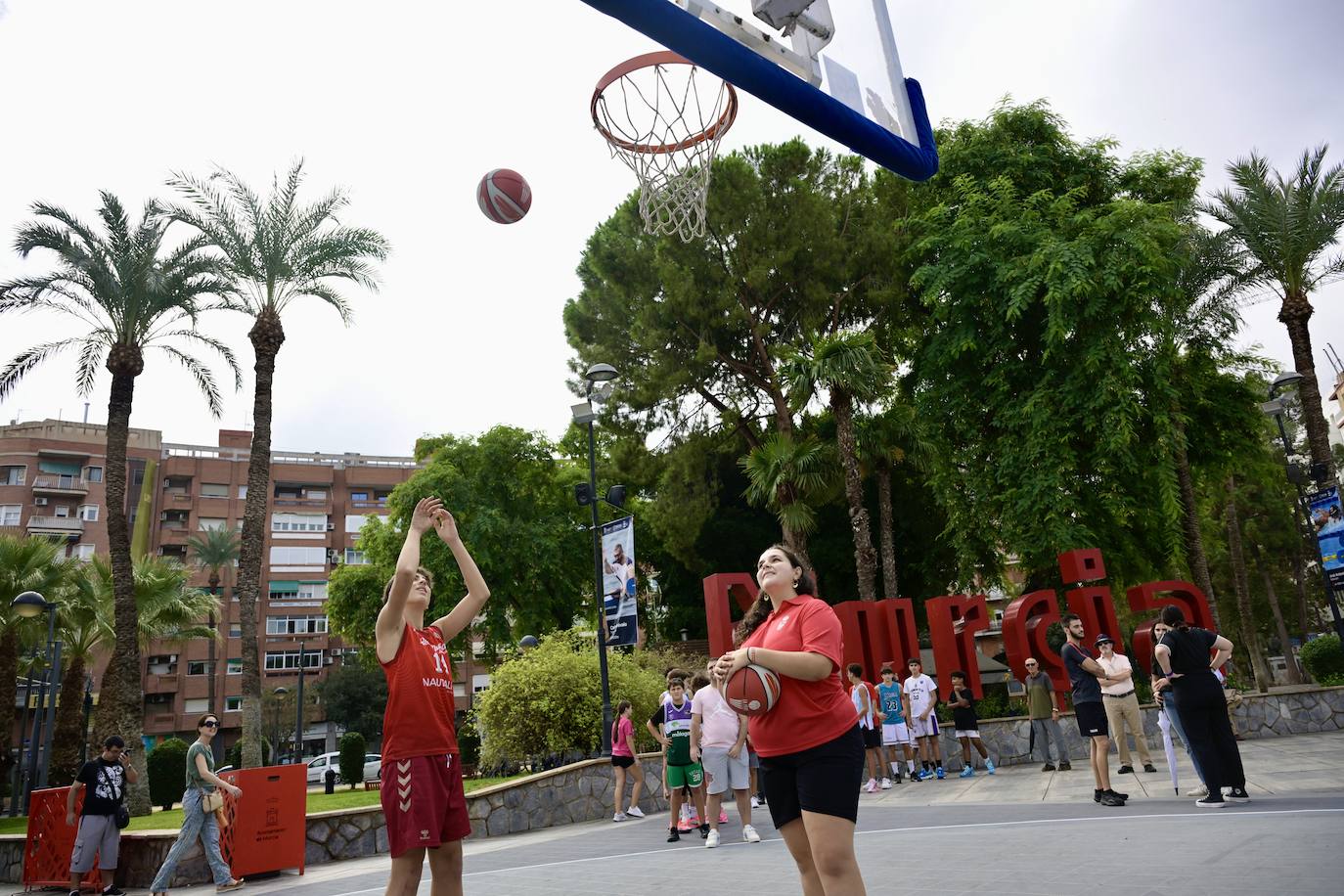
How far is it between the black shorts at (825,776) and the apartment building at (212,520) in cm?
5331

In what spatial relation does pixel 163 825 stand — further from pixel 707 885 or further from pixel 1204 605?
pixel 1204 605

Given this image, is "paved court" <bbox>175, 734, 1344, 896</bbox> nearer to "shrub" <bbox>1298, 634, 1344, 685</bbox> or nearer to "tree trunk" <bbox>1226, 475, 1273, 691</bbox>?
"tree trunk" <bbox>1226, 475, 1273, 691</bbox>

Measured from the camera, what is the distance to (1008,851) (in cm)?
643

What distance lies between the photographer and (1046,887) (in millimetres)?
5043

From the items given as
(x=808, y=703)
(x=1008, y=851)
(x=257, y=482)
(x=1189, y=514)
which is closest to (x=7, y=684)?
(x=257, y=482)

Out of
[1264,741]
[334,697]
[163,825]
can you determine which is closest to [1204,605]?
[1264,741]

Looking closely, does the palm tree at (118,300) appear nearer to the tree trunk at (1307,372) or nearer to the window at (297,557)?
the tree trunk at (1307,372)

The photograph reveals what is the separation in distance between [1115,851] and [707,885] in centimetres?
285

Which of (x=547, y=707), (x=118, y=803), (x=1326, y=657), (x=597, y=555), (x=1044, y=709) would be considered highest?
(x=597, y=555)

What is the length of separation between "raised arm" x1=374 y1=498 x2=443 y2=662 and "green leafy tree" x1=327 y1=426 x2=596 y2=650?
28.6 m

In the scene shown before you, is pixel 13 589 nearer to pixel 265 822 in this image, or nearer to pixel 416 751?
pixel 265 822

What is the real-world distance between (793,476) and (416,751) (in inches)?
723

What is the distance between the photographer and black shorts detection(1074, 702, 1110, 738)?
A: 874cm

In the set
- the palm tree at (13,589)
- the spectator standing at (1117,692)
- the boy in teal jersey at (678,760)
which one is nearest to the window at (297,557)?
the palm tree at (13,589)
